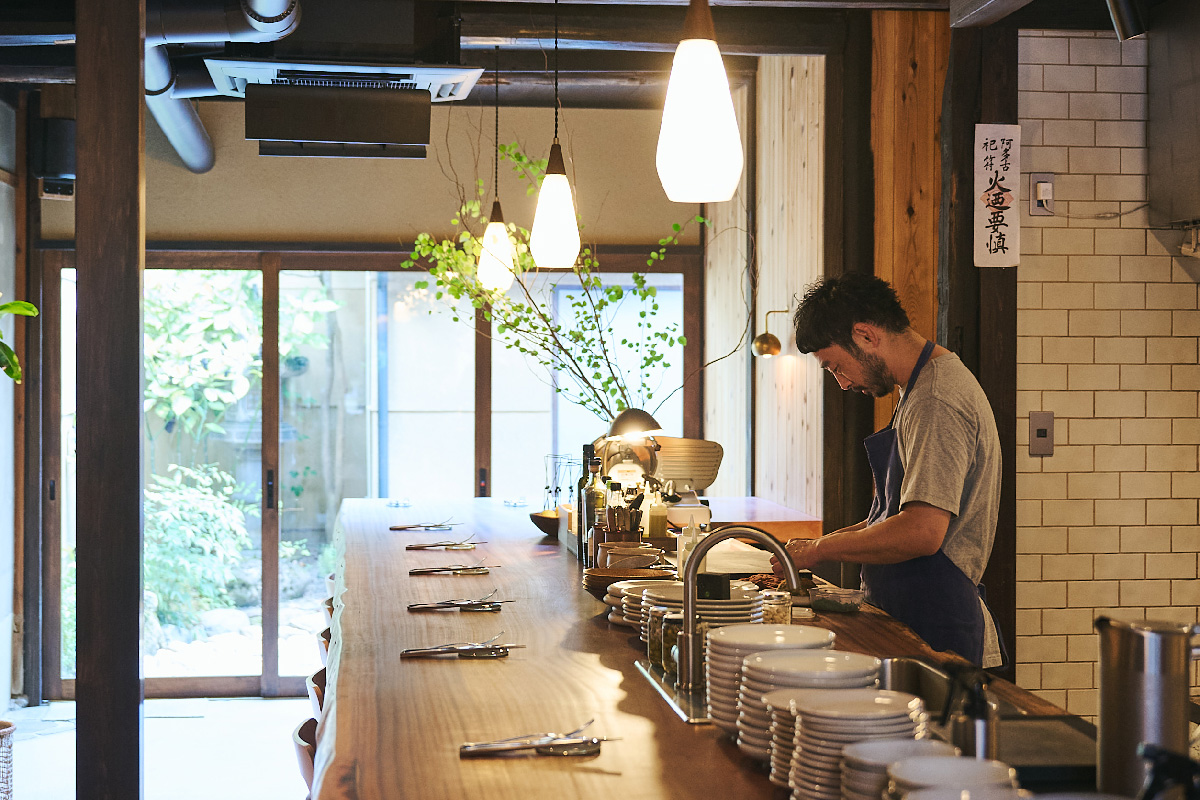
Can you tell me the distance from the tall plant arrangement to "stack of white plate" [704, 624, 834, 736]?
426 cm

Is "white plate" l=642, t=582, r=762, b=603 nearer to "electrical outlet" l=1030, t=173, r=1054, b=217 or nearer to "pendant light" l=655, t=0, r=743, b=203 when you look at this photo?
"pendant light" l=655, t=0, r=743, b=203

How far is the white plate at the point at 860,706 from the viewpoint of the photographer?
1.28m

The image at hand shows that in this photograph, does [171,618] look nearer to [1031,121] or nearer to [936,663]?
[1031,121]

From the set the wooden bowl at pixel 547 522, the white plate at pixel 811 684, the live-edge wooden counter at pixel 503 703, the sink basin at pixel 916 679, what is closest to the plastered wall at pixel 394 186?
the wooden bowl at pixel 547 522

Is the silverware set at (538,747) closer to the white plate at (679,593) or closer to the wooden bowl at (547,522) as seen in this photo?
the white plate at (679,593)

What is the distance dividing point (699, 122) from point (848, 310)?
797 mm

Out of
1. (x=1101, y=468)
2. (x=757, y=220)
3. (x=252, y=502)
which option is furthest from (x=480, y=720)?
(x=252, y=502)

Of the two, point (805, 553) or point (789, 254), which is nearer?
point (805, 553)

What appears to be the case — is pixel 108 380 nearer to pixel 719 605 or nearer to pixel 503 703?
pixel 503 703

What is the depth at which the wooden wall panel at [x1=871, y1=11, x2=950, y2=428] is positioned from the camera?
171 inches

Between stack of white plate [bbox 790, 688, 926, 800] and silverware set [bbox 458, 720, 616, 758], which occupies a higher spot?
stack of white plate [bbox 790, 688, 926, 800]

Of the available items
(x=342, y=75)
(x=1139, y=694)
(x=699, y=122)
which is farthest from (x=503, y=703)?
(x=342, y=75)

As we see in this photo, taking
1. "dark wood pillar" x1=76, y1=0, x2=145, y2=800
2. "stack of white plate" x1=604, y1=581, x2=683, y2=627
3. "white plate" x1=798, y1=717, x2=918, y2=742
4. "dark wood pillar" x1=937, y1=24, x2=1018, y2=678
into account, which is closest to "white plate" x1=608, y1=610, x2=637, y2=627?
"stack of white plate" x1=604, y1=581, x2=683, y2=627

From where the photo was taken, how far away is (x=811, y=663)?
1.54 metres
